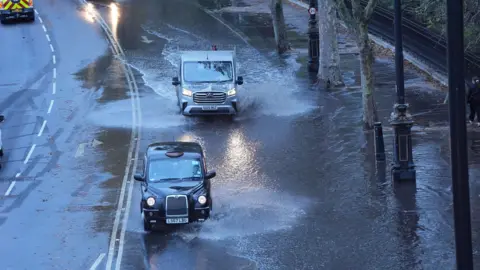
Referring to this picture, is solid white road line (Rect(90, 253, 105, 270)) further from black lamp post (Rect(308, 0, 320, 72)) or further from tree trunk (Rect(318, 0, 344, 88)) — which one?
black lamp post (Rect(308, 0, 320, 72))

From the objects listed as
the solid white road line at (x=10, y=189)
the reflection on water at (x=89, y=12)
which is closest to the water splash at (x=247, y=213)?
the solid white road line at (x=10, y=189)

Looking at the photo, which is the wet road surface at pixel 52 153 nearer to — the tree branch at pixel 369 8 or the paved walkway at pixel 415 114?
the paved walkway at pixel 415 114

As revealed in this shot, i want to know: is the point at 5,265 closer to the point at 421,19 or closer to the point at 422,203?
the point at 422,203

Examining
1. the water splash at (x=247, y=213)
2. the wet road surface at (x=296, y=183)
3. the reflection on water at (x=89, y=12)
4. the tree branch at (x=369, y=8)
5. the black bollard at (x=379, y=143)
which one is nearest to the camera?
the wet road surface at (x=296, y=183)

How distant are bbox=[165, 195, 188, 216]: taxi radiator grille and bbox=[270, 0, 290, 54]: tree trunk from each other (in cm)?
2277

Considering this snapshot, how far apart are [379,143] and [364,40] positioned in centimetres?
365

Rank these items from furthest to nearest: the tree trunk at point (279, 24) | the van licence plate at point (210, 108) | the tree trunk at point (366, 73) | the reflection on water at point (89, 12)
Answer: the reflection on water at point (89, 12), the tree trunk at point (279, 24), the van licence plate at point (210, 108), the tree trunk at point (366, 73)

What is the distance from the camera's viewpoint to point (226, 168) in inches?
886

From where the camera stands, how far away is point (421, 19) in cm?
3784

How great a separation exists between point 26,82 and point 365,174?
1780cm

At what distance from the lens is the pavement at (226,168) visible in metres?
16.2

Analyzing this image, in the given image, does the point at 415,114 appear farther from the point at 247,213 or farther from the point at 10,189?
the point at 10,189

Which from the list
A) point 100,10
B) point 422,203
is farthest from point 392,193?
point 100,10

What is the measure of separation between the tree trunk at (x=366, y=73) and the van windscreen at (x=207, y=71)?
199 inches
